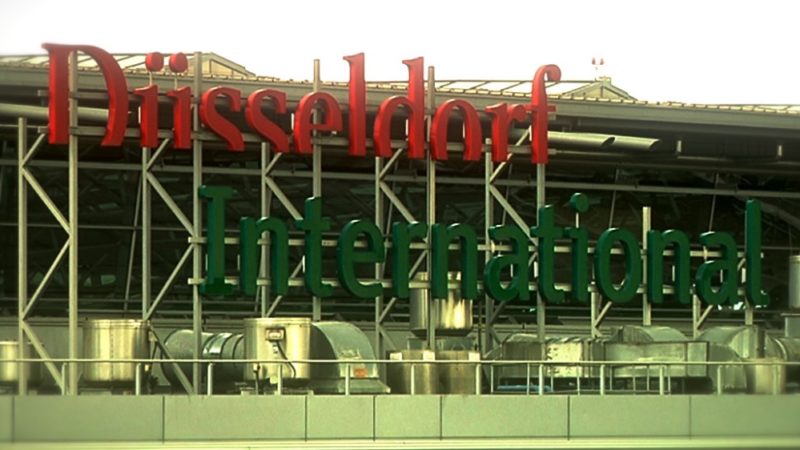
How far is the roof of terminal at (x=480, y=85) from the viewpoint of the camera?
48.9 meters

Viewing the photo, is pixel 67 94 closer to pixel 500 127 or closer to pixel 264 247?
pixel 264 247

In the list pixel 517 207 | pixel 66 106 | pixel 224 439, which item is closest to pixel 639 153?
pixel 517 207

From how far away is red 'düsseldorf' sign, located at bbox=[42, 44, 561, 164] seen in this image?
1571 inches

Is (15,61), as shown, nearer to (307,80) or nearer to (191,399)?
(307,80)

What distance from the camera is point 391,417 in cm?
3503

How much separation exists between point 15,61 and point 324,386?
15543 millimetres

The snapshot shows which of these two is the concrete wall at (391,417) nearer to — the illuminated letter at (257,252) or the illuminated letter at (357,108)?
the illuminated letter at (257,252)

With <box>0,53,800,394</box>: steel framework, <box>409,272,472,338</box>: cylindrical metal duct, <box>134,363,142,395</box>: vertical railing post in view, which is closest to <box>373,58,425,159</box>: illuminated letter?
<box>409,272,472,338</box>: cylindrical metal duct

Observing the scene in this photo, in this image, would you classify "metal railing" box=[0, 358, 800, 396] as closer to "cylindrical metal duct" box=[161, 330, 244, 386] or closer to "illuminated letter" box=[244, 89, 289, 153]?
"cylindrical metal duct" box=[161, 330, 244, 386]

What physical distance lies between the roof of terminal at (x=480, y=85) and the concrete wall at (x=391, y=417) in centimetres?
1488

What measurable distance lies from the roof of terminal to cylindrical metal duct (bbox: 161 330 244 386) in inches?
253

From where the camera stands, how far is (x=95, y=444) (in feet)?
106

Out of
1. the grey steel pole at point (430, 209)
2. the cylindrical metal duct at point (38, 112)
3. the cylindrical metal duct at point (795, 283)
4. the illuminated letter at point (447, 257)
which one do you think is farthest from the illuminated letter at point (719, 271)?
the cylindrical metal duct at point (38, 112)

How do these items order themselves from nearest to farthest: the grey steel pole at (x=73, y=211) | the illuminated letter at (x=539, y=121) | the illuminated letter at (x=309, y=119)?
the grey steel pole at (x=73, y=211) < the illuminated letter at (x=309, y=119) < the illuminated letter at (x=539, y=121)
